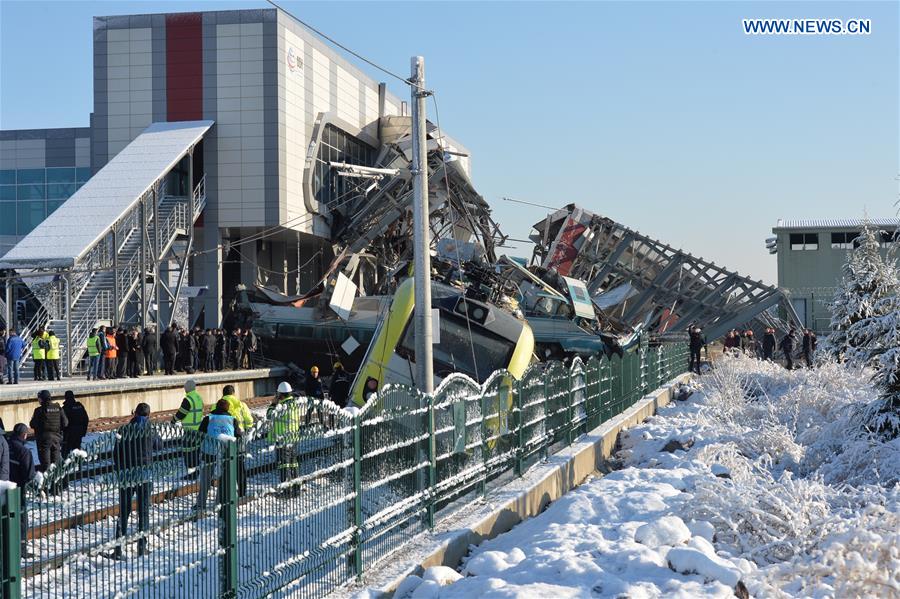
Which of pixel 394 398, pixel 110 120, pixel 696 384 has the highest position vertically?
pixel 110 120

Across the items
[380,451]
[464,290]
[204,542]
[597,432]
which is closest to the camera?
[204,542]

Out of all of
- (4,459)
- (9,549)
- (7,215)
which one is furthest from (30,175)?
(9,549)

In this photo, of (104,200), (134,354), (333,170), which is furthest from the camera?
(333,170)

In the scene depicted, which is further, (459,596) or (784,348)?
(784,348)

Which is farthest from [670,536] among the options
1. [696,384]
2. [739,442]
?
[696,384]

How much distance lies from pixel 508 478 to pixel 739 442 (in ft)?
19.0

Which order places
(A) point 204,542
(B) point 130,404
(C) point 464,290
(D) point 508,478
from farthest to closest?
(B) point 130,404, (C) point 464,290, (D) point 508,478, (A) point 204,542

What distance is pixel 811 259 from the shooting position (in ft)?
217

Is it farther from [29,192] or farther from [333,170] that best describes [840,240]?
[29,192]

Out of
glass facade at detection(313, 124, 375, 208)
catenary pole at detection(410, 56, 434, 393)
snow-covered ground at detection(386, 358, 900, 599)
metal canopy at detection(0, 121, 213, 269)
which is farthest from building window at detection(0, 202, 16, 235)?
snow-covered ground at detection(386, 358, 900, 599)

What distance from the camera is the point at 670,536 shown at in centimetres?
956

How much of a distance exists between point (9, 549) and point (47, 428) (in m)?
10.1

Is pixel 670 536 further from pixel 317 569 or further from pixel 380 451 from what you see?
pixel 317 569

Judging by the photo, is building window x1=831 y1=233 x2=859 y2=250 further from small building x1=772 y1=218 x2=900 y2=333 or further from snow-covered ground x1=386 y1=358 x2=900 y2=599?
snow-covered ground x1=386 y1=358 x2=900 y2=599
